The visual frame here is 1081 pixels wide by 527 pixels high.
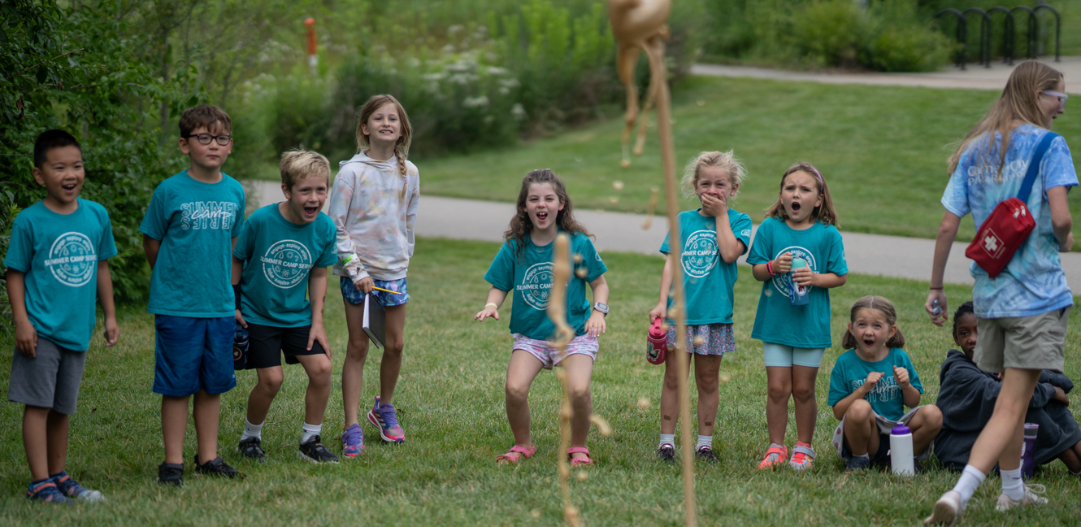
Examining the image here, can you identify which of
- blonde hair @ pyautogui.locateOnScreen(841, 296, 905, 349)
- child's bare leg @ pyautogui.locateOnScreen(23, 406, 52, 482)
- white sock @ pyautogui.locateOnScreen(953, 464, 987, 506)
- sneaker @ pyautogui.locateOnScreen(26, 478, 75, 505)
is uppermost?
blonde hair @ pyautogui.locateOnScreen(841, 296, 905, 349)

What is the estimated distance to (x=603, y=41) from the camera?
20531 mm

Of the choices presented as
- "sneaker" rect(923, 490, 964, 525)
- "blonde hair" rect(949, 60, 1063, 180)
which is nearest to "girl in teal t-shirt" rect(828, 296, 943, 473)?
"sneaker" rect(923, 490, 964, 525)

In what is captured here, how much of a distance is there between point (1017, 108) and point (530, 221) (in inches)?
87.7

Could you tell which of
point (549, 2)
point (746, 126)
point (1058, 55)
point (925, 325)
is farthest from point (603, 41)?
point (925, 325)

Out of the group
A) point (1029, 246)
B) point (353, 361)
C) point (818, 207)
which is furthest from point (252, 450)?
point (1029, 246)

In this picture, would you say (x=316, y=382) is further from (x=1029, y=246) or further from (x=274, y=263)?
(x=1029, y=246)

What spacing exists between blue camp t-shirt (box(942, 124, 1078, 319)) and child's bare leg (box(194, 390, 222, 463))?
340cm

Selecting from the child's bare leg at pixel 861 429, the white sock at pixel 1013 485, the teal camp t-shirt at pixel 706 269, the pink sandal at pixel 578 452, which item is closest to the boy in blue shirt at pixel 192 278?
the pink sandal at pixel 578 452

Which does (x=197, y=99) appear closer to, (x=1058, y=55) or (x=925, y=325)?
(x=925, y=325)

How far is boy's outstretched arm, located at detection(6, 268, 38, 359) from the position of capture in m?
3.56

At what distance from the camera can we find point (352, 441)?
4.58m

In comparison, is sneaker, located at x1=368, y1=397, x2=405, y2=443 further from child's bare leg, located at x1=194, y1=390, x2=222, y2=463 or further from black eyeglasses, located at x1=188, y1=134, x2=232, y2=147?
black eyeglasses, located at x1=188, y1=134, x2=232, y2=147

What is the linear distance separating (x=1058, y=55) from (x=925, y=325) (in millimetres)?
14521

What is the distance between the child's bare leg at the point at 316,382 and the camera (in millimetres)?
4355
